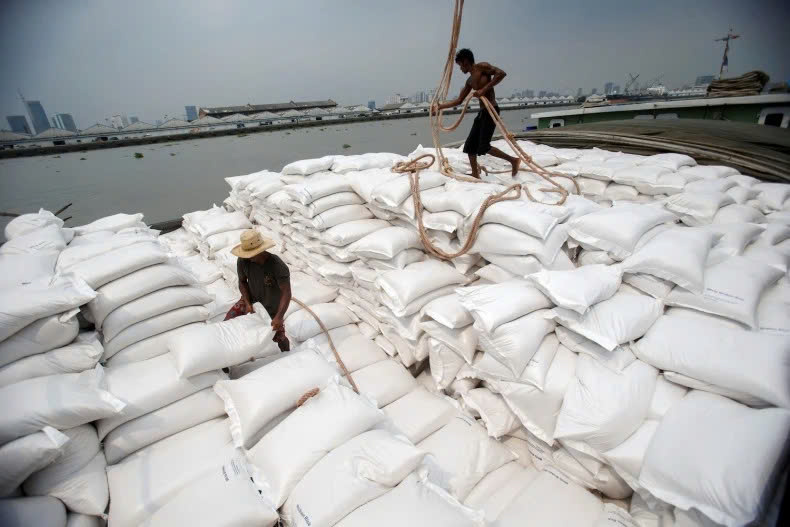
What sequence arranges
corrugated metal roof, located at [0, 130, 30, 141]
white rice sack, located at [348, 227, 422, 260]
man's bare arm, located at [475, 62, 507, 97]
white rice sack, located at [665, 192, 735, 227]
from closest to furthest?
1. white rice sack, located at [348, 227, 422, 260]
2. white rice sack, located at [665, 192, 735, 227]
3. man's bare arm, located at [475, 62, 507, 97]
4. corrugated metal roof, located at [0, 130, 30, 141]

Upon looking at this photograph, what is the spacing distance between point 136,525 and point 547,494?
159 cm

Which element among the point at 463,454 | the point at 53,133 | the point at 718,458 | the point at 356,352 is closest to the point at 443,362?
the point at 463,454

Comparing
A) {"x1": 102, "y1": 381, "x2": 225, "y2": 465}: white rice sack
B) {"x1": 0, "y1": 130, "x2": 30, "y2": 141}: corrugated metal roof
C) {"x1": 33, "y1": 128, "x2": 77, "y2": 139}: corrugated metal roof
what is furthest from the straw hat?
{"x1": 33, "y1": 128, "x2": 77, "y2": 139}: corrugated metal roof

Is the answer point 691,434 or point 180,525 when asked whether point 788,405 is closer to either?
point 691,434

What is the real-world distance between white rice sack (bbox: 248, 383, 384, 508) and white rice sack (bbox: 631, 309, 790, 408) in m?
1.30

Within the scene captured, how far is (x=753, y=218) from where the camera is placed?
2.49m

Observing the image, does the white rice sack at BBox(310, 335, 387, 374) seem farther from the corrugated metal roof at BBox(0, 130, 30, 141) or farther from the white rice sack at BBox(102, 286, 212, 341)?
the corrugated metal roof at BBox(0, 130, 30, 141)

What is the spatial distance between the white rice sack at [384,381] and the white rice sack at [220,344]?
0.61m

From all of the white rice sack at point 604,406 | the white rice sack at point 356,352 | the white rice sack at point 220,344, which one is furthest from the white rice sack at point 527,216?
the white rice sack at point 220,344

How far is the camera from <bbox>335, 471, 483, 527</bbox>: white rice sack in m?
1.07

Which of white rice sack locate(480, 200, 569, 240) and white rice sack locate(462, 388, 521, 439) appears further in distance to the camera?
white rice sack locate(480, 200, 569, 240)

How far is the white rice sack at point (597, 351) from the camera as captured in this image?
4.81 feet

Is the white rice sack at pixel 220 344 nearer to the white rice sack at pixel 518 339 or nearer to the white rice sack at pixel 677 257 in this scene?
the white rice sack at pixel 518 339

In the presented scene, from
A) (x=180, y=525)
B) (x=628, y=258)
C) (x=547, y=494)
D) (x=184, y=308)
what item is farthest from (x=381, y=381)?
(x=628, y=258)
